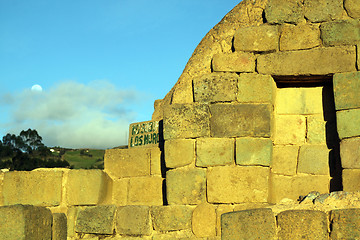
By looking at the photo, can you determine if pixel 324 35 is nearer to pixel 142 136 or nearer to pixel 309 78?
pixel 309 78

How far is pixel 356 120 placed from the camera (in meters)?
6.39

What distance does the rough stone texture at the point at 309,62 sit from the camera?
658cm

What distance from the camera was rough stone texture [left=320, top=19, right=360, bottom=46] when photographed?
664 cm

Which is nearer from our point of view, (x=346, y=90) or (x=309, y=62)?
(x=346, y=90)

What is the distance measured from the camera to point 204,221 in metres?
6.43

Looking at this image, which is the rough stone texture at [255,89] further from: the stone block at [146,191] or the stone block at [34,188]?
the stone block at [34,188]

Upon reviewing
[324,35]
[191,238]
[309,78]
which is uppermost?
[324,35]

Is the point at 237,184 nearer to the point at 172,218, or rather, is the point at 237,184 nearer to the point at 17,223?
the point at 172,218

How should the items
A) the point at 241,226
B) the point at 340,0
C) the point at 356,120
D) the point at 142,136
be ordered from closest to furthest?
1. the point at 241,226
2. the point at 356,120
3. the point at 340,0
4. the point at 142,136

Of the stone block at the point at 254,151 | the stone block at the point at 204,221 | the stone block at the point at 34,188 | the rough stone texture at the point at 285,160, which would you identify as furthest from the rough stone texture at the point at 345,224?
the stone block at the point at 34,188

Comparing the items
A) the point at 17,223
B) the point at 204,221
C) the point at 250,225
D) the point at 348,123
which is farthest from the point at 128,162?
the point at 348,123

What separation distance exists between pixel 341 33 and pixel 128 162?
3.68 meters

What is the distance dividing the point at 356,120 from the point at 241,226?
8.38 feet

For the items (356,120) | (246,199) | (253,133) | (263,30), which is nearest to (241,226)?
(246,199)
